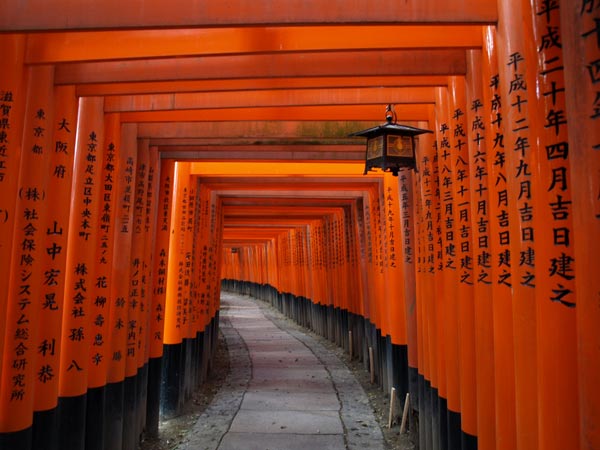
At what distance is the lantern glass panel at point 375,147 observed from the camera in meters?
4.18

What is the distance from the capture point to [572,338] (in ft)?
6.55

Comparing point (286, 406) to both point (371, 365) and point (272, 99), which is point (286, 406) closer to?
point (371, 365)

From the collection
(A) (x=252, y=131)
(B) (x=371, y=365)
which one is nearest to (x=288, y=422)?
(B) (x=371, y=365)

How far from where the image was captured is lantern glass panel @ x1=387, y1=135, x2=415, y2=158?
414 centimetres

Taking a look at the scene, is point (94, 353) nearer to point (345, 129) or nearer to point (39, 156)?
point (39, 156)

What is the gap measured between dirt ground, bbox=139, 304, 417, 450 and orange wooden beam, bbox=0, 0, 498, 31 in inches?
Result: 196

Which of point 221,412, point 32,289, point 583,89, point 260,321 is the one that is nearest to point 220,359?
point 221,412

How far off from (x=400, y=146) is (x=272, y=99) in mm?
1257

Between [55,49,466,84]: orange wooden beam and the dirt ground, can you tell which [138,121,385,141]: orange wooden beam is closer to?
[55,49,466,84]: orange wooden beam

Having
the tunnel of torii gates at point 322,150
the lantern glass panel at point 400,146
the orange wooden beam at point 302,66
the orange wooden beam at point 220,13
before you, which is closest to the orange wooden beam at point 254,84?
the tunnel of torii gates at point 322,150

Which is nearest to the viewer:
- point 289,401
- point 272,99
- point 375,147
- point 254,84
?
point 254,84

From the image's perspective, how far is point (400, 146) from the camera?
4172mm

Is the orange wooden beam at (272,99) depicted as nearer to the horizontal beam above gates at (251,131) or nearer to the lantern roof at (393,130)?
the lantern roof at (393,130)

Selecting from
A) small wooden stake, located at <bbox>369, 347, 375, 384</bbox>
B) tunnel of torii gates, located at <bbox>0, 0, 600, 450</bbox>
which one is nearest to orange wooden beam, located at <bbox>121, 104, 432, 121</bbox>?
tunnel of torii gates, located at <bbox>0, 0, 600, 450</bbox>
